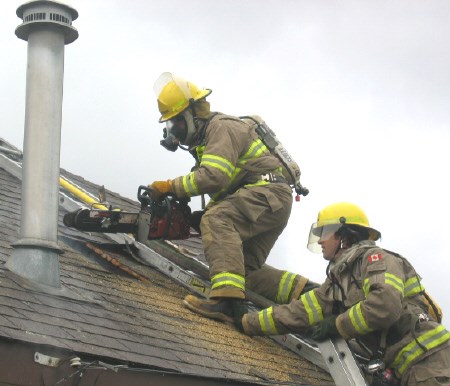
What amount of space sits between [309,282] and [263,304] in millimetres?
369

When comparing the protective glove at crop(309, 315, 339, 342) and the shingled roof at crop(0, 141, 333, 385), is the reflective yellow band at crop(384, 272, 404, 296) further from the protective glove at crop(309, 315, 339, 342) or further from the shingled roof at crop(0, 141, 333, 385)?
the shingled roof at crop(0, 141, 333, 385)

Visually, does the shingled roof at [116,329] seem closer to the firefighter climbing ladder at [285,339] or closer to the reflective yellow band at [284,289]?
the firefighter climbing ladder at [285,339]

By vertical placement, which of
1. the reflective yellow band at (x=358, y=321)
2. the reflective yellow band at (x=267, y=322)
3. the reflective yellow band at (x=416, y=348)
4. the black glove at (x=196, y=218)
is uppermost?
the black glove at (x=196, y=218)

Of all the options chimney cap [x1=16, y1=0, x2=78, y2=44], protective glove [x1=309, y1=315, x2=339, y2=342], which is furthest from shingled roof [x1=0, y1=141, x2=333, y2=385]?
chimney cap [x1=16, y1=0, x2=78, y2=44]

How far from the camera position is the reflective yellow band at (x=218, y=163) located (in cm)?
690

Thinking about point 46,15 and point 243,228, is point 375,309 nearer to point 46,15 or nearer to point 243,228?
point 243,228

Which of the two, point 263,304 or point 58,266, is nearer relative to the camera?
point 58,266

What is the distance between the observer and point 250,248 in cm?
736

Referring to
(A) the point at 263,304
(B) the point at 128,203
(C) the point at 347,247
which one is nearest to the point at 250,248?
(A) the point at 263,304

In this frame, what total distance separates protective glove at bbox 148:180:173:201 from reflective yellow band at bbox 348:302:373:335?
5.44 ft

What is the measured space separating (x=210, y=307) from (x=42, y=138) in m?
1.52

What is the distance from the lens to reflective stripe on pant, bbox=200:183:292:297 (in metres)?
6.76

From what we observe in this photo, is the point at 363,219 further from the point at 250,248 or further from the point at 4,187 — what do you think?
the point at 4,187

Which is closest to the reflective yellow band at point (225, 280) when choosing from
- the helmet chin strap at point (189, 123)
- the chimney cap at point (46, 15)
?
the helmet chin strap at point (189, 123)
